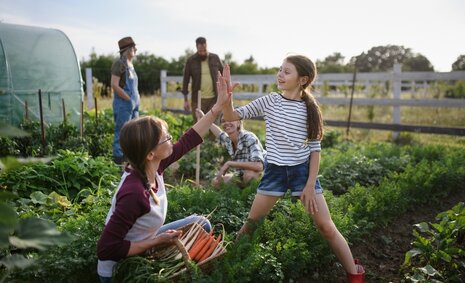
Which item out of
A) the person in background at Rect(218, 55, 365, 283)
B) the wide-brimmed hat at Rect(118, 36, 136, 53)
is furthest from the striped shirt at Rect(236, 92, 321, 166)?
the wide-brimmed hat at Rect(118, 36, 136, 53)

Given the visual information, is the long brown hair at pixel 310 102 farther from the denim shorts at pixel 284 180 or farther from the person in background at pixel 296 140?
the denim shorts at pixel 284 180

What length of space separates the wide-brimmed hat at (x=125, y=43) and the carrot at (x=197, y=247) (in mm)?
4549

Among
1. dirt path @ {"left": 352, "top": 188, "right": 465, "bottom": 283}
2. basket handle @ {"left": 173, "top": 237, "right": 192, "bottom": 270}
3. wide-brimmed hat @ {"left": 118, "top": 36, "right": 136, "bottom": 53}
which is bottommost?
dirt path @ {"left": 352, "top": 188, "right": 465, "bottom": 283}

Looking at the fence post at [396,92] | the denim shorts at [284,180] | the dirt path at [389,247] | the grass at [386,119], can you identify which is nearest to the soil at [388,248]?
the dirt path at [389,247]

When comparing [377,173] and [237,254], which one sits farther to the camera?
[377,173]

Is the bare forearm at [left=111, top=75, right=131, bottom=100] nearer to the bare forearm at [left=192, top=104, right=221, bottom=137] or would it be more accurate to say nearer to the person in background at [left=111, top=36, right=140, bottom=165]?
the person in background at [left=111, top=36, right=140, bottom=165]

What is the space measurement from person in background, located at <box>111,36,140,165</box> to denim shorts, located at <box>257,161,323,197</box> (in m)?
3.95

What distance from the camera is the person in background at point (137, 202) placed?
2314 millimetres

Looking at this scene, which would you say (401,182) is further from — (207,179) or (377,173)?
(207,179)

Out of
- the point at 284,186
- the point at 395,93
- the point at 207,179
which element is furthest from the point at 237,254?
the point at 395,93

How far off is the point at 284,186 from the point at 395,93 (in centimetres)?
790

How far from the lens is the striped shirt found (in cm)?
295

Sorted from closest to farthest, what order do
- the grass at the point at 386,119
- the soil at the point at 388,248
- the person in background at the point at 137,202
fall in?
the person in background at the point at 137,202 < the soil at the point at 388,248 < the grass at the point at 386,119

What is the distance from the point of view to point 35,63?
8828 millimetres
